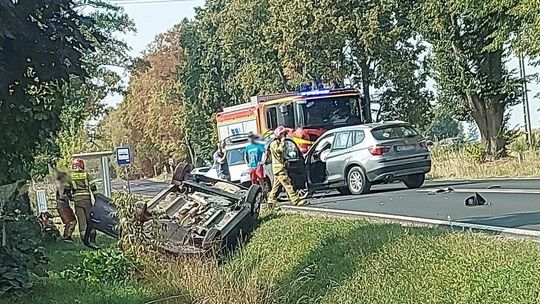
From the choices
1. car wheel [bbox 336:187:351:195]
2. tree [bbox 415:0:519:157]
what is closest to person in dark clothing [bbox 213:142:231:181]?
car wheel [bbox 336:187:351:195]

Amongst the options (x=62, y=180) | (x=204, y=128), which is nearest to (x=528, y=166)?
(x=62, y=180)

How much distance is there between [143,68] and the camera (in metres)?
40.2

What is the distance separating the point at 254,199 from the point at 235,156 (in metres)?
8.69

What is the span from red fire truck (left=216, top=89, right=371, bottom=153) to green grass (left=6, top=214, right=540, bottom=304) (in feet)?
28.3

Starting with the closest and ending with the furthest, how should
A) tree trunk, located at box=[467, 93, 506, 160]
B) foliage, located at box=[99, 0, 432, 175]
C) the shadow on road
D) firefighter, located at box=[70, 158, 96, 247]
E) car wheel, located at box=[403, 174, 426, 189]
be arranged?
1. the shadow on road
2. firefighter, located at box=[70, 158, 96, 247]
3. car wheel, located at box=[403, 174, 426, 189]
4. tree trunk, located at box=[467, 93, 506, 160]
5. foliage, located at box=[99, 0, 432, 175]

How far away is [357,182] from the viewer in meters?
19.6

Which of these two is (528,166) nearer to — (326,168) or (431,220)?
(326,168)

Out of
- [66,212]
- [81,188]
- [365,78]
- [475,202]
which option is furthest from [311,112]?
[365,78]

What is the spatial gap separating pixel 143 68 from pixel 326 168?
2242 cm

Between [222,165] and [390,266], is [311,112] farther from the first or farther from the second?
[390,266]

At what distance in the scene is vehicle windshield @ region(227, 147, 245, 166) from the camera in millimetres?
22516

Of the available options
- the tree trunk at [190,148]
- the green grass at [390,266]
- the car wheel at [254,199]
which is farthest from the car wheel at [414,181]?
the tree trunk at [190,148]

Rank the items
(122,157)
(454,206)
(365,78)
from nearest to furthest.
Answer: (454,206) → (122,157) → (365,78)

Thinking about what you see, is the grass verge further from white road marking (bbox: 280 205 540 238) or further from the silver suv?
white road marking (bbox: 280 205 540 238)
